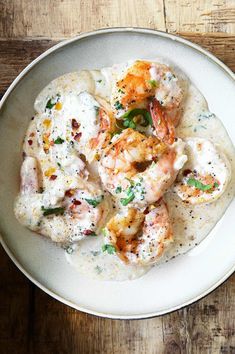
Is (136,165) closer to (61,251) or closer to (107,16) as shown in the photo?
(61,251)

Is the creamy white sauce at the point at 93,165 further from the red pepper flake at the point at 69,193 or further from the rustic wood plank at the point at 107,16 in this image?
the rustic wood plank at the point at 107,16

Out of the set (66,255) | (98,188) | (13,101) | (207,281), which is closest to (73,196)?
(98,188)

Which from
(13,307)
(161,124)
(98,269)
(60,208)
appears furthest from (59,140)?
(13,307)

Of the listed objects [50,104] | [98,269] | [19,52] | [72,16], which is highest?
[72,16]

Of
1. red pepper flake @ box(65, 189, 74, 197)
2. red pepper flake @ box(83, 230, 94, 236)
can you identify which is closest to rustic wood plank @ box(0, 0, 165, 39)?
red pepper flake @ box(65, 189, 74, 197)

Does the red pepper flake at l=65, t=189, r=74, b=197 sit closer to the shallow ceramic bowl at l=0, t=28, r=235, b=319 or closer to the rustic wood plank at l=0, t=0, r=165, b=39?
the shallow ceramic bowl at l=0, t=28, r=235, b=319

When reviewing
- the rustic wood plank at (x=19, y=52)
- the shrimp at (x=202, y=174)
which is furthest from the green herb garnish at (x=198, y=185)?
the rustic wood plank at (x=19, y=52)

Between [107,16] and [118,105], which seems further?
[107,16]
